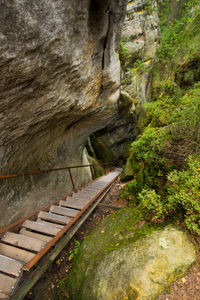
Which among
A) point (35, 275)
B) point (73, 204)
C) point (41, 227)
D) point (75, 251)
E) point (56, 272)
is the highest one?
point (41, 227)

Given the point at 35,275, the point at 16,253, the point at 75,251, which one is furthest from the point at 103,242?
the point at 16,253

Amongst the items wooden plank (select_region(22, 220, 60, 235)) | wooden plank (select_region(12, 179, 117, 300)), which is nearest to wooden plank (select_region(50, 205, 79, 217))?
wooden plank (select_region(12, 179, 117, 300))

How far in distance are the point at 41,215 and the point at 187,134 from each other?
4166 millimetres

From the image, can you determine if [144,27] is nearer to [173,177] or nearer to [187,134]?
[187,134]

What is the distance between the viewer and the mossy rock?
2.17 meters

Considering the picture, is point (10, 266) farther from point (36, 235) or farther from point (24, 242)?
point (36, 235)

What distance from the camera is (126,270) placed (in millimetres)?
2375

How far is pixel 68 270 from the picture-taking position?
302cm

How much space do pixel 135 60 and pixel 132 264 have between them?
14.3 m

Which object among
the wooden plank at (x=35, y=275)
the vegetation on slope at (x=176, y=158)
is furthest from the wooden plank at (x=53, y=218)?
the vegetation on slope at (x=176, y=158)

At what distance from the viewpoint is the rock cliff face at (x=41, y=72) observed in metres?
1.75

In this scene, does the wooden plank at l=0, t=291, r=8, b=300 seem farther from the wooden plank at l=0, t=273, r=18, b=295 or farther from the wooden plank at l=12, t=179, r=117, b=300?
the wooden plank at l=12, t=179, r=117, b=300

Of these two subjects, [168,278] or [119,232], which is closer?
[168,278]

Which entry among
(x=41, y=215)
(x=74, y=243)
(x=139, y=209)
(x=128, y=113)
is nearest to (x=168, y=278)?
(x=139, y=209)
